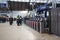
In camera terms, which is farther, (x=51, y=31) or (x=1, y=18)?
(x=1, y=18)

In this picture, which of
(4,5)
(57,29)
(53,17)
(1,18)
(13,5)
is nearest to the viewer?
(57,29)

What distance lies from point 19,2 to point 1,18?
8237mm

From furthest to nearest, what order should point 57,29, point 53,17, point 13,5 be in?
point 13,5 < point 53,17 < point 57,29

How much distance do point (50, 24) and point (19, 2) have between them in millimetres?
32228

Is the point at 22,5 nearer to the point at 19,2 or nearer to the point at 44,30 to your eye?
the point at 19,2

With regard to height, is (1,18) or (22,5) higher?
(22,5)

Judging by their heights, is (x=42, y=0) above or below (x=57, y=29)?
above

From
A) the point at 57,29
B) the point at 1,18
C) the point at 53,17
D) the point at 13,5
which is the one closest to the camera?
the point at 57,29

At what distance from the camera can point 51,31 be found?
1360 cm

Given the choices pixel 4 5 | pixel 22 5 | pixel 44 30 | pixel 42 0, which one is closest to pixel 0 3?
pixel 4 5

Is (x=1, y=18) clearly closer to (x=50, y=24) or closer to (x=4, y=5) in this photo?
(x=4, y=5)

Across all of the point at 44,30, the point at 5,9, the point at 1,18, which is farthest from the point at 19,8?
the point at 44,30

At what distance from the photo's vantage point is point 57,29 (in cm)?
1195

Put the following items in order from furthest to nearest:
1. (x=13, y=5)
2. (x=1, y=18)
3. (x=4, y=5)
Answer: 1. (x=4, y=5)
2. (x=13, y=5)
3. (x=1, y=18)
